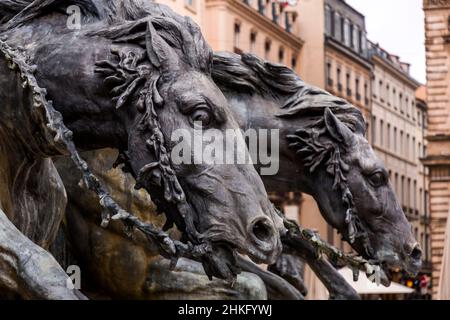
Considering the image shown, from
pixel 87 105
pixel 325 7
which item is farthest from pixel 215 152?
pixel 325 7

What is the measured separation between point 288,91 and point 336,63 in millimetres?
52330

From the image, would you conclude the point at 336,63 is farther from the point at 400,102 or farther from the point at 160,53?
the point at 160,53

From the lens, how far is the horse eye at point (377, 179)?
19.6 feet

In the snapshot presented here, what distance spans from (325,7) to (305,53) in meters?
3.21

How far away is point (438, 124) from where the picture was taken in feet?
127

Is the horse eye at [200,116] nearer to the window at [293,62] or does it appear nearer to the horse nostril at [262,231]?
the horse nostril at [262,231]

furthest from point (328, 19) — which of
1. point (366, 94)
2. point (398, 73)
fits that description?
point (398, 73)

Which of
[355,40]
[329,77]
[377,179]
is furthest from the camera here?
[355,40]

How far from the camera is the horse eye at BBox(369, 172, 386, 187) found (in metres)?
5.97

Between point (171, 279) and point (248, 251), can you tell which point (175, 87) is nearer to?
point (248, 251)


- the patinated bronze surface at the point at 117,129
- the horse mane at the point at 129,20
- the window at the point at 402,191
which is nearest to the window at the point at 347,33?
the window at the point at 402,191

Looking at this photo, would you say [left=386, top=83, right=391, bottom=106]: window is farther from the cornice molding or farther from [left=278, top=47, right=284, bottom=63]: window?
[left=278, top=47, right=284, bottom=63]: window

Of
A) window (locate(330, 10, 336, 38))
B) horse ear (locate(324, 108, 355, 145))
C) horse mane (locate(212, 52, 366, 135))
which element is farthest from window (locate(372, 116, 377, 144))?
horse ear (locate(324, 108, 355, 145))
